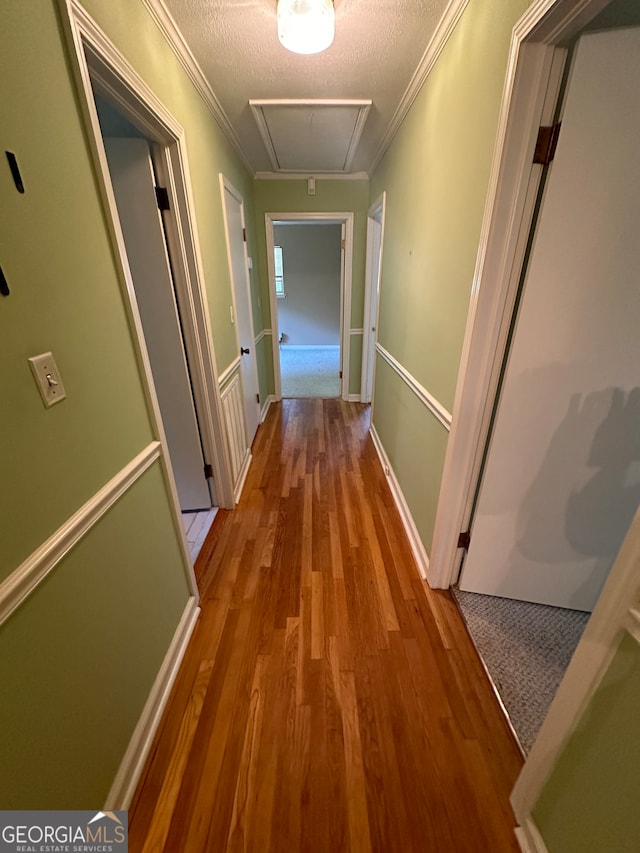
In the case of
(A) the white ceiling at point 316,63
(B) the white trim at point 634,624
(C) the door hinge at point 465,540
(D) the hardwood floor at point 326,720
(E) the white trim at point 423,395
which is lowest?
(D) the hardwood floor at point 326,720

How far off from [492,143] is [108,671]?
194cm

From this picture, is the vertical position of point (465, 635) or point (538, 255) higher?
point (538, 255)

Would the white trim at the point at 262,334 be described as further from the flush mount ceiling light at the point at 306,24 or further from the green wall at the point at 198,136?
the flush mount ceiling light at the point at 306,24

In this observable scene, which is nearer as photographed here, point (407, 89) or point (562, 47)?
point (562, 47)

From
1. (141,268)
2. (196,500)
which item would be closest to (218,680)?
(196,500)

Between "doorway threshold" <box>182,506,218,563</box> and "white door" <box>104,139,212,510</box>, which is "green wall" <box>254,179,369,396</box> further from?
"doorway threshold" <box>182,506,218,563</box>

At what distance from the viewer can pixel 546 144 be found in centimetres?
89

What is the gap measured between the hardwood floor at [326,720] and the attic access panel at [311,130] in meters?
2.58

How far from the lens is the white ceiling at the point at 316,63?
1.21m

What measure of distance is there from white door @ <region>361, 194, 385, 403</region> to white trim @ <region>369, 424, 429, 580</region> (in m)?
1.05

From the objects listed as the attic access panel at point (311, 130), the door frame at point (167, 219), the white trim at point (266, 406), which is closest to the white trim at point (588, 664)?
the door frame at point (167, 219)

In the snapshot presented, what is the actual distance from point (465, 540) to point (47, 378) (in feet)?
5.29

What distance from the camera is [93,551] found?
821 millimetres

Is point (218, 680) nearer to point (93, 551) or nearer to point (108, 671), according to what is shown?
point (108, 671)
